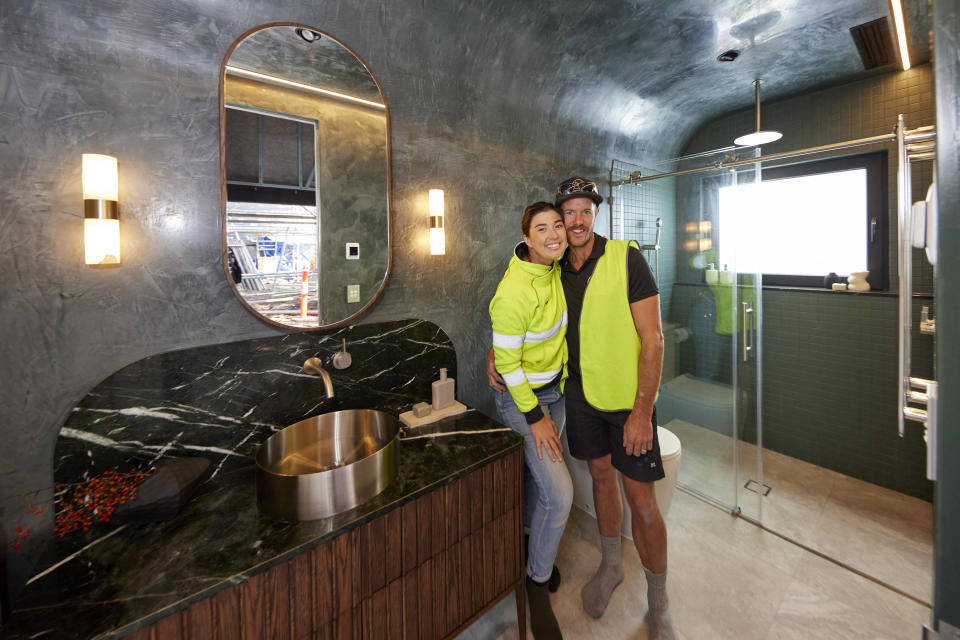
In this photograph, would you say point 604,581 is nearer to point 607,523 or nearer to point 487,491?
point 607,523

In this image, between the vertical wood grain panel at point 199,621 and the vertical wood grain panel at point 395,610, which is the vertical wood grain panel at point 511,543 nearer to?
the vertical wood grain panel at point 395,610

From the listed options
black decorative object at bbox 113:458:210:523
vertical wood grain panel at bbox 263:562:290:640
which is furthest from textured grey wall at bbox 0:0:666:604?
vertical wood grain panel at bbox 263:562:290:640

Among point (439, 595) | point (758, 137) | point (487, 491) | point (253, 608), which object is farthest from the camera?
point (758, 137)

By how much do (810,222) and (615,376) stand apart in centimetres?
231

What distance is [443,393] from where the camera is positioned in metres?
1.76

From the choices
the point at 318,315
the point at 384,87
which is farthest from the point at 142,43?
the point at 318,315

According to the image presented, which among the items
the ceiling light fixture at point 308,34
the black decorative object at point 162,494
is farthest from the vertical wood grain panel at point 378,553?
the ceiling light fixture at point 308,34

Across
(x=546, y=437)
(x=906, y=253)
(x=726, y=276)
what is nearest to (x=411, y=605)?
(x=546, y=437)

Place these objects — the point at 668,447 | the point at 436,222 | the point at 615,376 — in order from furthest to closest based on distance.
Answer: the point at 668,447 → the point at 436,222 → the point at 615,376

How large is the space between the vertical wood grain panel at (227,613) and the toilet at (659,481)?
4.69 ft

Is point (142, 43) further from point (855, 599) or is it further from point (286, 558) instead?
point (855, 599)

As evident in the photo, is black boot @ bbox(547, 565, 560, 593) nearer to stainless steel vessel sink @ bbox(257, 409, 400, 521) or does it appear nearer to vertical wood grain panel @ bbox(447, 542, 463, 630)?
vertical wood grain panel @ bbox(447, 542, 463, 630)

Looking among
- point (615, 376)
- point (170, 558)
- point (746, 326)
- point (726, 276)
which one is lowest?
point (170, 558)

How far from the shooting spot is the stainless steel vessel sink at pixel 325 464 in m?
1.06
